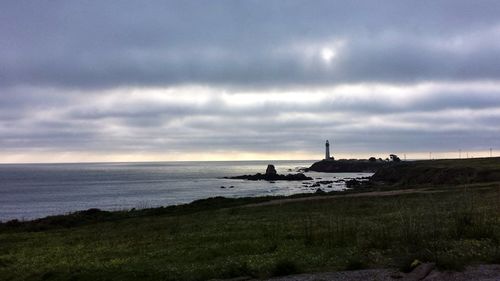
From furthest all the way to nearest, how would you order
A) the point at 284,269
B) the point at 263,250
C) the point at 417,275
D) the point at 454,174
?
1. the point at 454,174
2. the point at 263,250
3. the point at 284,269
4. the point at 417,275

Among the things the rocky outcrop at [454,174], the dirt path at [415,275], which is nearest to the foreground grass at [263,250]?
the dirt path at [415,275]

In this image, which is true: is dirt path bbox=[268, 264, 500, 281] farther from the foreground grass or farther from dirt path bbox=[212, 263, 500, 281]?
the foreground grass

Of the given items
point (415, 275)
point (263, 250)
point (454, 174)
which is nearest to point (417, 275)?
point (415, 275)

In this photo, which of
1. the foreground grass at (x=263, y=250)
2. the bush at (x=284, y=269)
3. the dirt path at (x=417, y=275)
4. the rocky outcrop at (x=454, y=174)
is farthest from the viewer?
the rocky outcrop at (x=454, y=174)

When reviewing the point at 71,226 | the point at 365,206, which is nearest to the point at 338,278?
the point at 365,206

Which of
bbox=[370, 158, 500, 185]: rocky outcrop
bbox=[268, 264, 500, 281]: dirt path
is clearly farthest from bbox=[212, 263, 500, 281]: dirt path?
bbox=[370, 158, 500, 185]: rocky outcrop

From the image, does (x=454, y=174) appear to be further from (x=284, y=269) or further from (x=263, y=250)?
(x=284, y=269)

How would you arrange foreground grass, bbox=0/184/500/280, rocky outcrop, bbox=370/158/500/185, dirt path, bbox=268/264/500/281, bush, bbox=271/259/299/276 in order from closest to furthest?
dirt path, bbox=268/264/500/281, bush, bbox=271/259/299/276, foreground grass, bbox=0/184/500/280, rocky outcrop, bbox=370/158/500/185

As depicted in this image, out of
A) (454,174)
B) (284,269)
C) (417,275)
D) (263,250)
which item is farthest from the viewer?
(454,174)

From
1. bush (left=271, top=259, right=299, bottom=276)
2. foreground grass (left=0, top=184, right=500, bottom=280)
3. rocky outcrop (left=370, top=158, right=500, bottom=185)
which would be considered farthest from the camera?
rocky outcrop (left=370, top=158, right=500, bottom=185)

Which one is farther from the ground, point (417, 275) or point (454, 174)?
point (454, 174)

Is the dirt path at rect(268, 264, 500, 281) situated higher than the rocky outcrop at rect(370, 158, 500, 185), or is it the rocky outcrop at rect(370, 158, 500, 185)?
the rocky outcrop at rect(370, 158, 500, 185)

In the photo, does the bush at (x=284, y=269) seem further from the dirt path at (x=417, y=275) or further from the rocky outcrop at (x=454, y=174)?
the rocky outcrop at (x=454, y=174)

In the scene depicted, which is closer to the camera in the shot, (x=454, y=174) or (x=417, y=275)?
(x=417, y=275)
